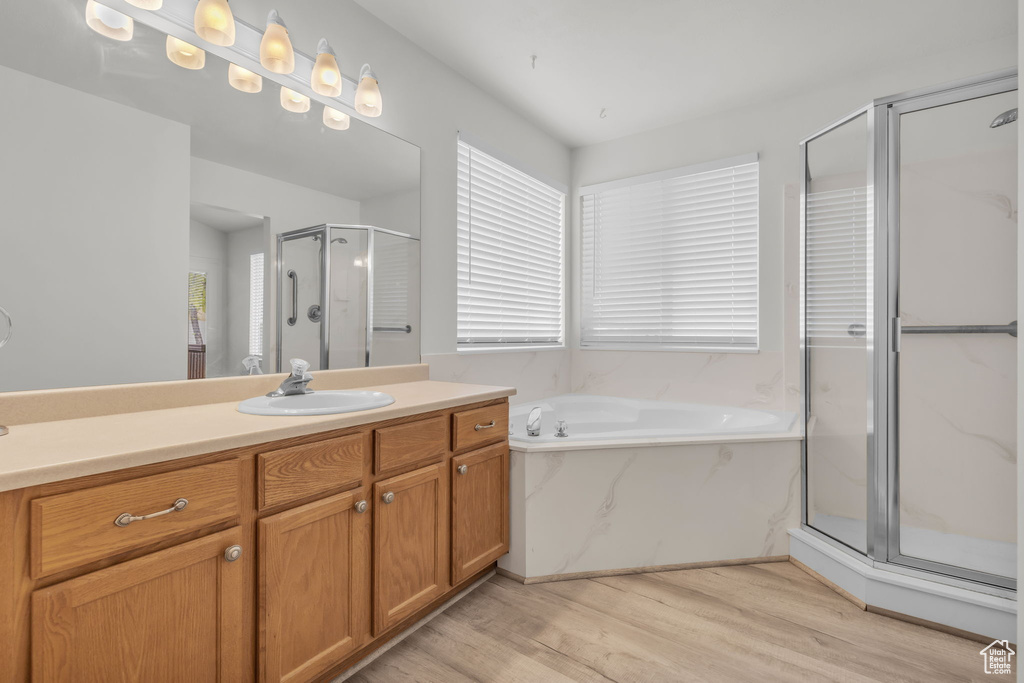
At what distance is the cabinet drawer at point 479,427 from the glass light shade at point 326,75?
140cm

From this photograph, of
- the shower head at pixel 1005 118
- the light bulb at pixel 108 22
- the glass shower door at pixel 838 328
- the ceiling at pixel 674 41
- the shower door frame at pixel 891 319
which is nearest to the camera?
the light bulb at pixel 108 22

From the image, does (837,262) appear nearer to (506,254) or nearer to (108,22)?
(506,254)

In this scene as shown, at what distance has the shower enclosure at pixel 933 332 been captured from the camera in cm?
190

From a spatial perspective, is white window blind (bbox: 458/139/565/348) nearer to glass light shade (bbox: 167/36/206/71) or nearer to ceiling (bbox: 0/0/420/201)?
ceiling (bbox: 0/0/420/201)

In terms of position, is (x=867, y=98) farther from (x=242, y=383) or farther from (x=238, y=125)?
(x=242, y=383)

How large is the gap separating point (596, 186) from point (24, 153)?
3.09 m

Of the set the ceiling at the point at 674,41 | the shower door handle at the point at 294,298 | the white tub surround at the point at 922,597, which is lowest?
the white tub surround at the point at 922,597

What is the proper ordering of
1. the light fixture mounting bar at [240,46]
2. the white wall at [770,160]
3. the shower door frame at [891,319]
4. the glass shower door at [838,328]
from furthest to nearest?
the white wall at [770,160] → the glass shower door at [838,328] → the shower door frame at [891,319] → the light fixture mounting bar at [240,46]

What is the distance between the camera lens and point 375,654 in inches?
63.6

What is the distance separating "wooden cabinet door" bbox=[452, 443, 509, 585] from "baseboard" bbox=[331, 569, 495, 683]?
149mm

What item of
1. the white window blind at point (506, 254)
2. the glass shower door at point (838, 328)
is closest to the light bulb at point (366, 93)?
the white window blind at point (506, 254)

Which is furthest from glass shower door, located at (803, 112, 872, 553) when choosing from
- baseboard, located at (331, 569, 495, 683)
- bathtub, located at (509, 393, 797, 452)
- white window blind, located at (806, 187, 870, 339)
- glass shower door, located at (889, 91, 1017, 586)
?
baseboard, located at (331, 569, 495, 683)

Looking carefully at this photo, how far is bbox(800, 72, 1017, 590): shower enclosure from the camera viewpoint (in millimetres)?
1904

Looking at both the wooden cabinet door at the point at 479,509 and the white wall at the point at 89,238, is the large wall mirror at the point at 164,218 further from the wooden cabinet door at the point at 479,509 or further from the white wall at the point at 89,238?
the wooden cabinet door at the point at 479,509
